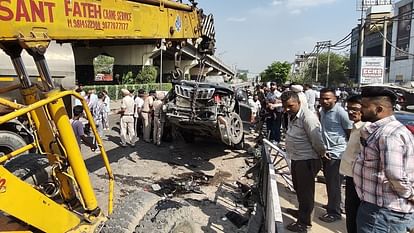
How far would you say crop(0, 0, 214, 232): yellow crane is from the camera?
250 cm

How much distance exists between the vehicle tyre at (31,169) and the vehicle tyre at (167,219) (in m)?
1.21

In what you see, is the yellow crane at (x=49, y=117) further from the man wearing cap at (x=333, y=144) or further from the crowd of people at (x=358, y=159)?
the man wearing cap at (x=333, y=144)

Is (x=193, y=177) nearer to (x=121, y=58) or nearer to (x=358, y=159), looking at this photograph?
(x=358, y=159)

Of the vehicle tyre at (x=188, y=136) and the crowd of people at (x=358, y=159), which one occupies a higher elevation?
the crowd of people at (x=358, y=159)

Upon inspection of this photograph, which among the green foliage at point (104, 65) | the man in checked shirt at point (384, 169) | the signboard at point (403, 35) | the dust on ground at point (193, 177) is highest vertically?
the signboard at point (403, 35)

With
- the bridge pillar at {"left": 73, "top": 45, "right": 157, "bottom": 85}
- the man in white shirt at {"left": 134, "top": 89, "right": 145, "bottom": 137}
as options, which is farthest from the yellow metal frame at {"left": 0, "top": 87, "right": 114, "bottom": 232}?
the bridge pillar at {"left": 73, "top": 45, "right": 157, "bottom": 85}

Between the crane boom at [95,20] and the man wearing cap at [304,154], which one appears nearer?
the crane boom at [95,20]

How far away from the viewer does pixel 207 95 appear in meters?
8.88

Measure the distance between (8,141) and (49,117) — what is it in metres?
4.64

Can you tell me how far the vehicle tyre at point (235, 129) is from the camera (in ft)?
30.5

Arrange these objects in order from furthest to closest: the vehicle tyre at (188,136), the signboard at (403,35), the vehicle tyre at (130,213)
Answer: the signboard at (403,35)
the vehicle tyre at (188,136)
the vehicle tyre at (130,213)

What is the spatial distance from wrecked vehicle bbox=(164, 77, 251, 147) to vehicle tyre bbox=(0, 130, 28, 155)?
342 cm

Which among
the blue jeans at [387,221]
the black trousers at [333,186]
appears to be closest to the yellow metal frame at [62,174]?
the blue jeans at [387,221]

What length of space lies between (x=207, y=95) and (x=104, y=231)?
6138mm
